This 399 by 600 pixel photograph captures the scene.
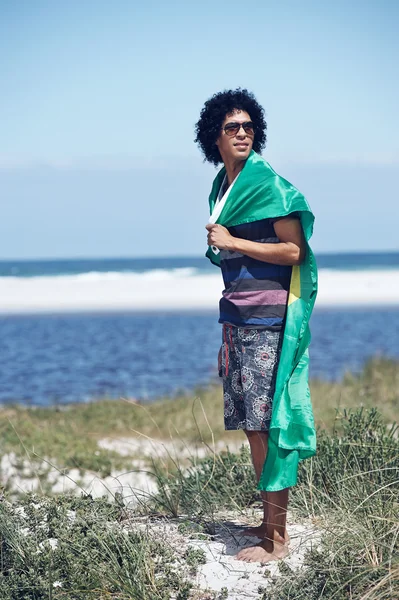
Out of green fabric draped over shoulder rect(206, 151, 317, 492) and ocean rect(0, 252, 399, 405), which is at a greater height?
green fabric draped over shoulder rect(206, 151, 317, 492)

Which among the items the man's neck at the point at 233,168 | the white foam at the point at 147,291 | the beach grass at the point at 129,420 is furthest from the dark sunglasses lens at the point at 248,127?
the white foam at the point at 147,291

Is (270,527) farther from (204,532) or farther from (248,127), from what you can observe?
(248,127)

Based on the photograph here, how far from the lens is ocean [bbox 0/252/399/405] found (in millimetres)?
13797

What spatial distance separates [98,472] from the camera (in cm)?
727

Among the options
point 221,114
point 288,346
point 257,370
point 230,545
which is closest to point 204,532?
point 230,545

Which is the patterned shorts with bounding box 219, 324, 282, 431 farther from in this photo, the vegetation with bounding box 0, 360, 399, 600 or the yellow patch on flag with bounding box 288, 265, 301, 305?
the vegetation with bounding box 0, 360, 399, 600

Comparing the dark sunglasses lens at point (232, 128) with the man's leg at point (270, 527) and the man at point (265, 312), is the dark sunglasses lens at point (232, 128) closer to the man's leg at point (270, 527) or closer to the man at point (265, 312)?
the man at point (265, 312)

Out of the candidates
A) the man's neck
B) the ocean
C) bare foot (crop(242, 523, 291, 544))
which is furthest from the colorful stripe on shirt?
the ocean

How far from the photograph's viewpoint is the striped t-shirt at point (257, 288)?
391 centimetres

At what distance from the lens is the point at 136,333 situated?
21344mm

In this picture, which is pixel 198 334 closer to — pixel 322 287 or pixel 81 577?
pixel 81 577

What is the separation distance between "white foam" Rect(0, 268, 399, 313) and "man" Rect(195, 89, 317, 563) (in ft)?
88.9

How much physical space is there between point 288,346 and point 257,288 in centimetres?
33

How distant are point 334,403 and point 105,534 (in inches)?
248
